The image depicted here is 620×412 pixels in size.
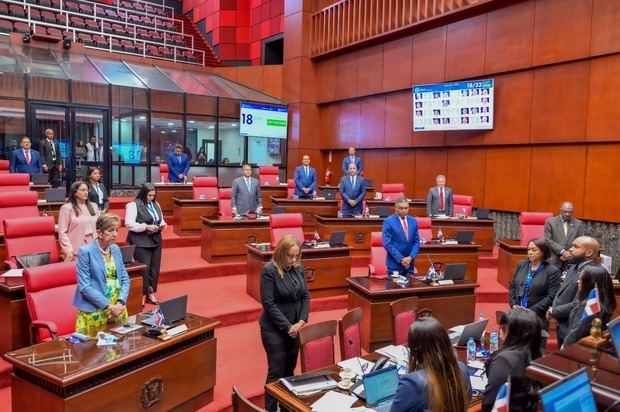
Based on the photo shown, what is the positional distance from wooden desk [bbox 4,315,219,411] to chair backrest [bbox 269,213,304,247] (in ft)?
8.96

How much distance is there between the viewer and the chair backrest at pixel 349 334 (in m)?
3.29

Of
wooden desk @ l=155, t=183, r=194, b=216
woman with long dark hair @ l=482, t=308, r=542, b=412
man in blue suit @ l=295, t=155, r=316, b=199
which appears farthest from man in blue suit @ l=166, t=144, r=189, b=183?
woman with long dark hair @ l=482, t=308, r=542, b=412

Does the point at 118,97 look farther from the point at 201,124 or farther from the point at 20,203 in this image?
the point at 20,203

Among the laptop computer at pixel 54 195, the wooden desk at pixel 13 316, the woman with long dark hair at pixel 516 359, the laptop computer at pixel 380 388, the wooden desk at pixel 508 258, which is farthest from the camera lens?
the laptop computer at pixel 54 195

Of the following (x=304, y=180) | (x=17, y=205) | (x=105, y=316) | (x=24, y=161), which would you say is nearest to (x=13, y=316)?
(x=105, y=316)

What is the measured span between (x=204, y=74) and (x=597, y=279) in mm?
12567

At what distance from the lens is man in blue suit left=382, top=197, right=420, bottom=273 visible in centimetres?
514

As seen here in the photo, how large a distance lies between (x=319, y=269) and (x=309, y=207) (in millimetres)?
2890

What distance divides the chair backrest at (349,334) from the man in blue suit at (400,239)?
172 cm

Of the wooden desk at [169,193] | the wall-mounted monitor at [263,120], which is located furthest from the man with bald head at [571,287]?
the wall-mounted monitor at [263,120]

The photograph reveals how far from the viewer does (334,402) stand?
2492 millimetres

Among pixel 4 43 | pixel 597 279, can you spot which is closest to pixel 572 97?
pixel 597 279

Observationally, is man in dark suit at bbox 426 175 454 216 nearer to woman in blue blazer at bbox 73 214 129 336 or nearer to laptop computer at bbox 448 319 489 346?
laptop computer at bbox 448 319 489 346

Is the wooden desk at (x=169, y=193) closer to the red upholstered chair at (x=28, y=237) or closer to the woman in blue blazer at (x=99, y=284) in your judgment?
the red upholstered chair at (x=28, y=237)
